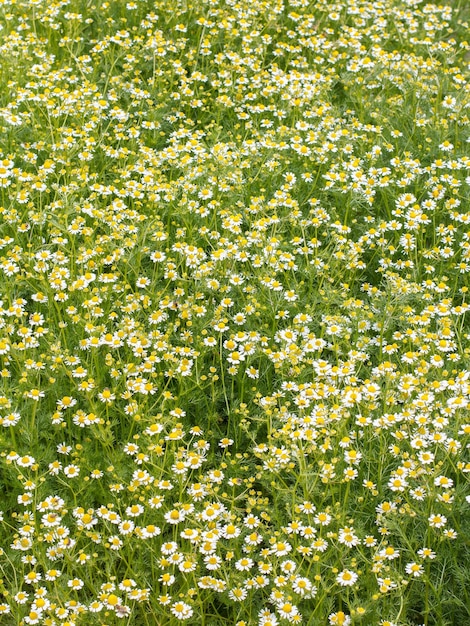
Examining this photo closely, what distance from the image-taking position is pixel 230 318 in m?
4.62

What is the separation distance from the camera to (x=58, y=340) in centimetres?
431

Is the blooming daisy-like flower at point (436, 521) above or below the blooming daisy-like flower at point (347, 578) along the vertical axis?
above

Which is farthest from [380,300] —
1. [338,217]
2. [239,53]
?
[239,53]

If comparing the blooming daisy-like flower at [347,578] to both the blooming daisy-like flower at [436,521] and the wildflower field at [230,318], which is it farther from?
the blooming daisy-like flower at [436,521]

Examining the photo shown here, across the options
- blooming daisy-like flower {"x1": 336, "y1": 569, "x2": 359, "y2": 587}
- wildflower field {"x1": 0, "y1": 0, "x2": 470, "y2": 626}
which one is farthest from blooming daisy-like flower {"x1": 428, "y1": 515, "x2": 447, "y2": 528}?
blooming daisy-like flower {"x1": 336, "y1": 569, "x2": 359, "y2": 587}

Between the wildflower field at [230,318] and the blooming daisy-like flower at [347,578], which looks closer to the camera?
the blooming daisy-like flower at [347,578]

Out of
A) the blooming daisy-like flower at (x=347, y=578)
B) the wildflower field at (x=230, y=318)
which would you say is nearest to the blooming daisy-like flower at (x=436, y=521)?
the wildflower field at (x=230, y=318)

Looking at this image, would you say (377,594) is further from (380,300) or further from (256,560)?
(380,300)

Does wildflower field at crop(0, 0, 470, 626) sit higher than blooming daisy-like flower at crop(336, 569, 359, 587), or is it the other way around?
wildflower field at crop(0, 0, 470, 626)

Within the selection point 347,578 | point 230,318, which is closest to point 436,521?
point 347,578

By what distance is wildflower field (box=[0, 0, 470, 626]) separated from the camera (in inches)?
146

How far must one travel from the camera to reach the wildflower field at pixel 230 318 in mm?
3717

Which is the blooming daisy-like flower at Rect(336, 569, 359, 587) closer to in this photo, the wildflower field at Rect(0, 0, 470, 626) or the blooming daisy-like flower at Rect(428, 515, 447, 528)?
the wildflower field at Rect(0, 0, 470, 626)

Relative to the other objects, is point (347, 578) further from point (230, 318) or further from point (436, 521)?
point (230, 318)
